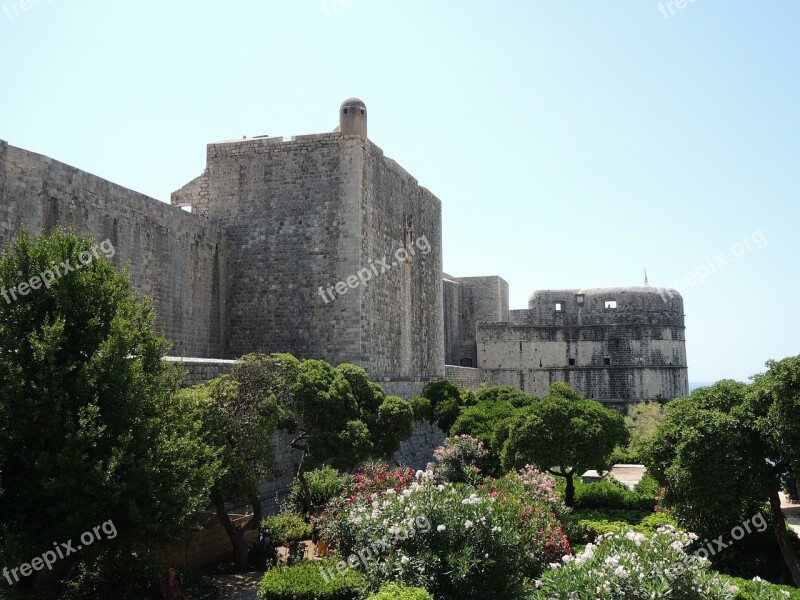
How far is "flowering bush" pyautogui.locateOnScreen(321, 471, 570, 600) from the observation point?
7.66m

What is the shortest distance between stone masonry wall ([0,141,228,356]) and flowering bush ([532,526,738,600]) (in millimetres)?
7557

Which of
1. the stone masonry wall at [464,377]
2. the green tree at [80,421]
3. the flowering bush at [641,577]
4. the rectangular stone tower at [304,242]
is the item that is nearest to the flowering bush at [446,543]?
the flowering bush at [641,577]

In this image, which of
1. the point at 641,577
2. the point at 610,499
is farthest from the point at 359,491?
the point at 610,499

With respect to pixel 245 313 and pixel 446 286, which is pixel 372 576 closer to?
pixel 245 313

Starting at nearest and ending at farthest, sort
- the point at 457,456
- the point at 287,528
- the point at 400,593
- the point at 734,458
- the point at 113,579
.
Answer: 1. the point at 400,593
2. the point at 113,579
3. the point at 734,458
4. the point at 287,528
5. the point at 457,456

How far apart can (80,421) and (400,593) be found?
3.70 m

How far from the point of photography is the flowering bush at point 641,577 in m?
6.14

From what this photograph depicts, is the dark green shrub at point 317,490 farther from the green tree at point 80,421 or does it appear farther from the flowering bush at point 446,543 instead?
the green tree at point 80,421

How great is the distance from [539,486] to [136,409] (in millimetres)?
6687

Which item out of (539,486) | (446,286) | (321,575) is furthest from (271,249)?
(446,286)

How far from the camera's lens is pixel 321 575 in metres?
8.34

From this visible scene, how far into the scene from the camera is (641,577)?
20.3 feet

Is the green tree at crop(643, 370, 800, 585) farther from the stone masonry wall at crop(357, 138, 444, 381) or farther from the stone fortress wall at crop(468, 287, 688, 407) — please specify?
the stone fortress wall at crop(468, 287, 688, 407)

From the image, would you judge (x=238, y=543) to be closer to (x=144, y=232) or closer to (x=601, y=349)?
(x=144, y=232)
